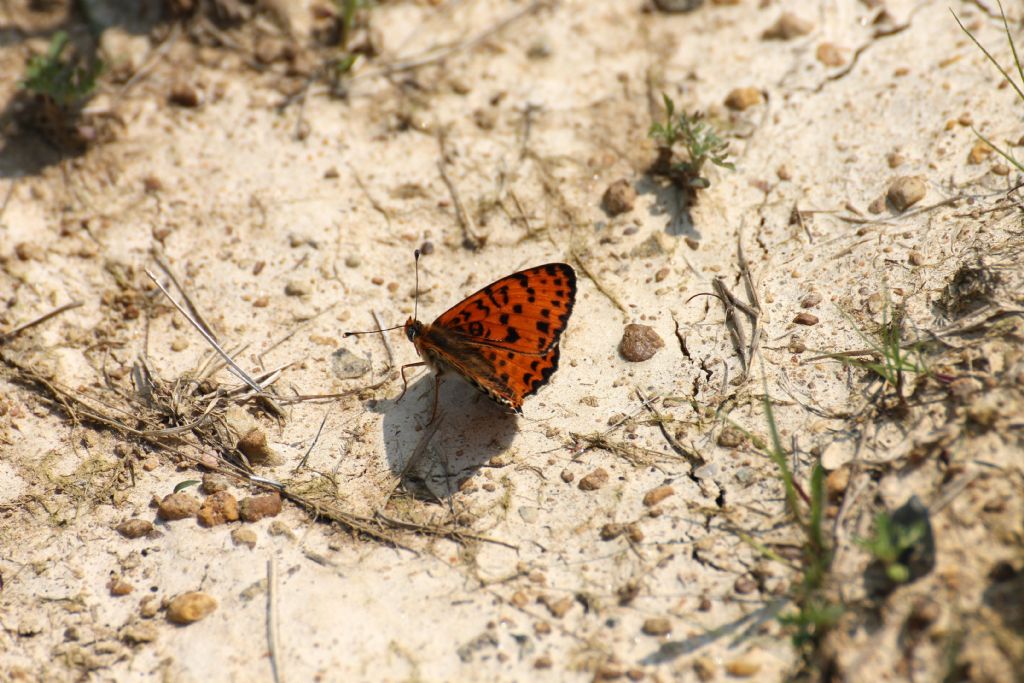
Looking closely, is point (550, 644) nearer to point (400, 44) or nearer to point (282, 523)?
point (282, 523)

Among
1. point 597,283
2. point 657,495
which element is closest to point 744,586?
point 657,495

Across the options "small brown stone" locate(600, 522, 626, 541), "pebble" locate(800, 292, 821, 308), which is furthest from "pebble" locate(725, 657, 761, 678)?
"pebble" locate(800, 292, 821, 308)

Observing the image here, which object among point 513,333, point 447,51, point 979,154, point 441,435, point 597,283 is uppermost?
point 447,51

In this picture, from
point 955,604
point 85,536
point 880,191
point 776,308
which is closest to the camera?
point 955,604

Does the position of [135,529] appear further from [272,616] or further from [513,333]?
[513,333]

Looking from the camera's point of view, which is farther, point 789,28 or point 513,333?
point 789,28

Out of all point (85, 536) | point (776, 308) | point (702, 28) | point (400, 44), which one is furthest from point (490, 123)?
point (85, 536)

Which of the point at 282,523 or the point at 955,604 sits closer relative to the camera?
the point at 955,604
